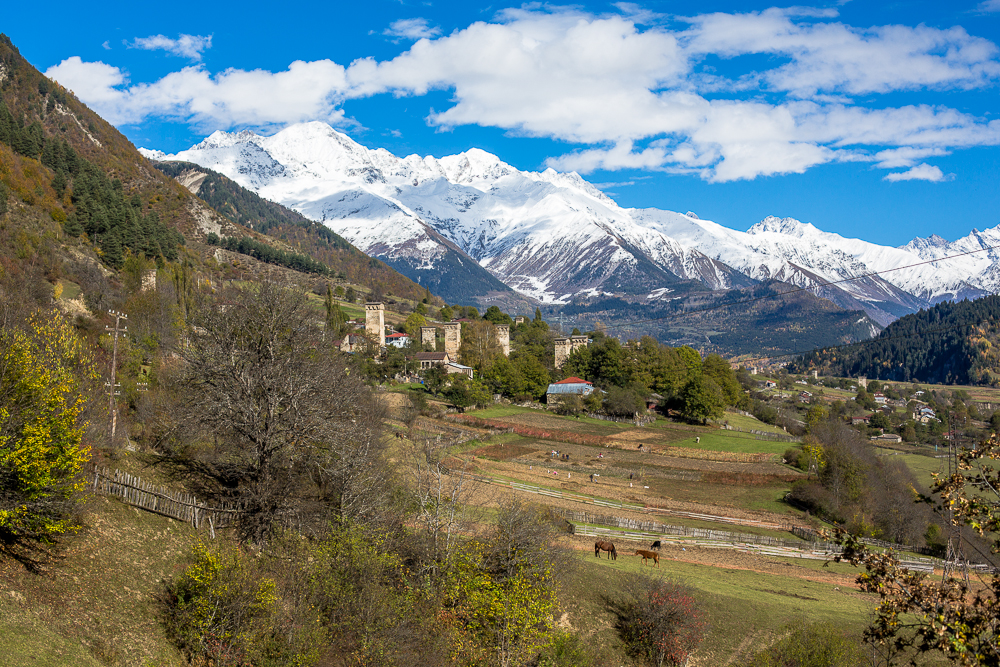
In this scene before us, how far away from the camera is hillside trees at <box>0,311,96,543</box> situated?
15828 mm

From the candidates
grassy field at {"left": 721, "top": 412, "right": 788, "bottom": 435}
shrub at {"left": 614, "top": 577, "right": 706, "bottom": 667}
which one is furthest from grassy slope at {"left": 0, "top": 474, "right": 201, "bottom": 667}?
grassy field at {"left": 721, "top": 412, "right": 788, "bottom": 435}

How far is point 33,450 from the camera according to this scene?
15711 millimetres

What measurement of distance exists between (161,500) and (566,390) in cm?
7856

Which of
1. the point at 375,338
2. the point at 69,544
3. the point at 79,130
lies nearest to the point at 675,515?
the point at 69,544

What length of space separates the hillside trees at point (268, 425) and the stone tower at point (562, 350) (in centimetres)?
8972

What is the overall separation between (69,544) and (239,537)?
5.68m

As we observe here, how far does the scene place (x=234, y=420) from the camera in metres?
23.1

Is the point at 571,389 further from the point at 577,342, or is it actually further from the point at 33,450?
the point at 33,450

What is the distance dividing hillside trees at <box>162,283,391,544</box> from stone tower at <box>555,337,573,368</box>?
294 feet

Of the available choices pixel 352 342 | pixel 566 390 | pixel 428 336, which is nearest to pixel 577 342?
pixel 566 390

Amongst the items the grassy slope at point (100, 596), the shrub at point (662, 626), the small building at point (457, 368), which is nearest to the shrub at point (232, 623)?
the grassy slope at point (100, 596)

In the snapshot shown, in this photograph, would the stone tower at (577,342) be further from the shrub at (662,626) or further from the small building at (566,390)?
the shrub at (662,626)

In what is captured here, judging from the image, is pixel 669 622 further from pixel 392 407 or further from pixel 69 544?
pixel 392 407

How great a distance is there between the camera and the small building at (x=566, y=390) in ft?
314
